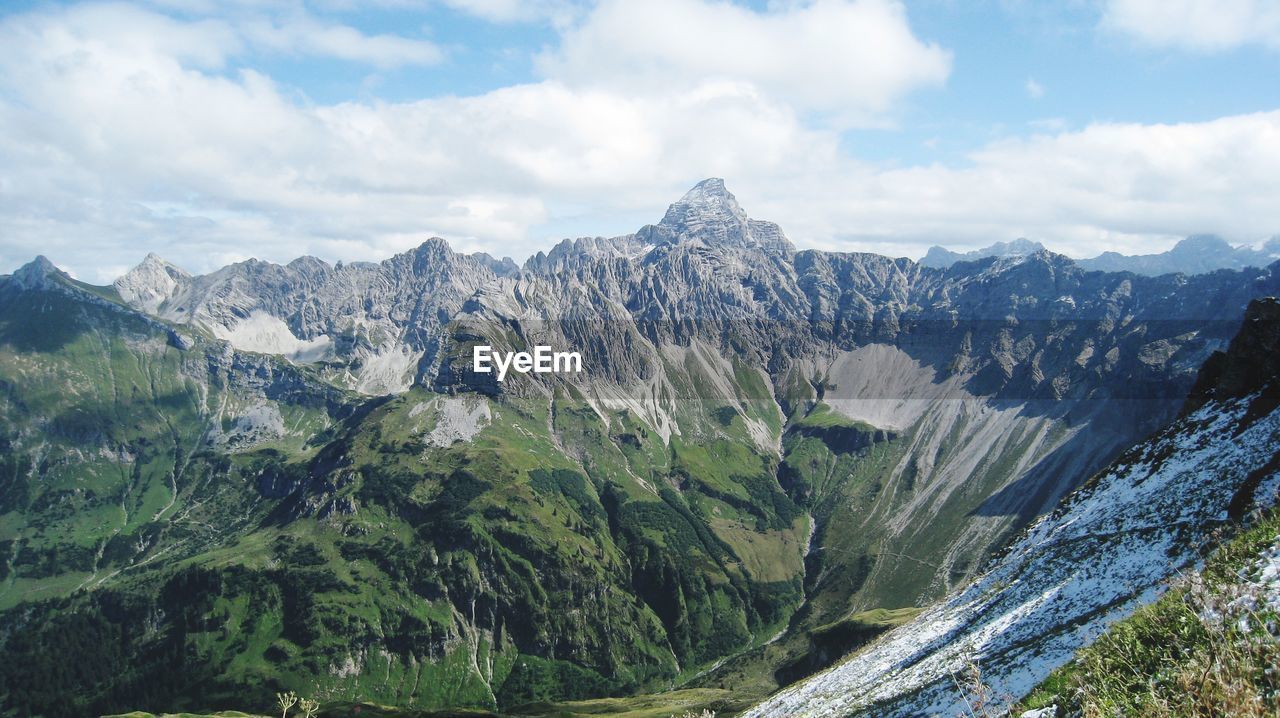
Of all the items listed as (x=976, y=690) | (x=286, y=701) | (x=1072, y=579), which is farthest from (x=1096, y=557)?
(x=286, y=701)

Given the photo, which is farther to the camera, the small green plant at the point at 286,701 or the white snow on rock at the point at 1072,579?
the white snow on rock at the point at 1072,579

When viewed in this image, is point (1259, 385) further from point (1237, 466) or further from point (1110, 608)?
point (1110, 608)

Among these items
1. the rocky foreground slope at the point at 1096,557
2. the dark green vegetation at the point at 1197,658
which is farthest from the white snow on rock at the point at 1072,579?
the dark green vegetation at the point at 1197,658

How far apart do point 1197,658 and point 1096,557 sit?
63815 mm

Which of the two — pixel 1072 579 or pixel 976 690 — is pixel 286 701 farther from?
pixel 1072 579

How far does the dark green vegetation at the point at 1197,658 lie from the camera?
1334 cm

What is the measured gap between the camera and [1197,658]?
16.4 metres

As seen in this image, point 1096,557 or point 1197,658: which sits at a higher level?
point 1197,658

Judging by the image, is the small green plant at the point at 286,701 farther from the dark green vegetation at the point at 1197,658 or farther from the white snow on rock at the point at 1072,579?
the white snow on rock at the point at 1072,579

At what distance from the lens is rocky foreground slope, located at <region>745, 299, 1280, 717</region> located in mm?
56156

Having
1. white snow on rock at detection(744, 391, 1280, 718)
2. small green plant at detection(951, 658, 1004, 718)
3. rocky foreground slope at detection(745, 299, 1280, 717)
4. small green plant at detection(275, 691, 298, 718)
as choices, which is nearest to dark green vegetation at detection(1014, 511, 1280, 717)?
small green plant at detection(951, 658, 1004, 718)

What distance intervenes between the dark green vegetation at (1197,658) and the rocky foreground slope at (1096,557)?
2158cm

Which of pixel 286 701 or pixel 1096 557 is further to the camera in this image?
pixel 1096 557

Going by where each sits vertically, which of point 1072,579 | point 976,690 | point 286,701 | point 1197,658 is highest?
point 976,690
